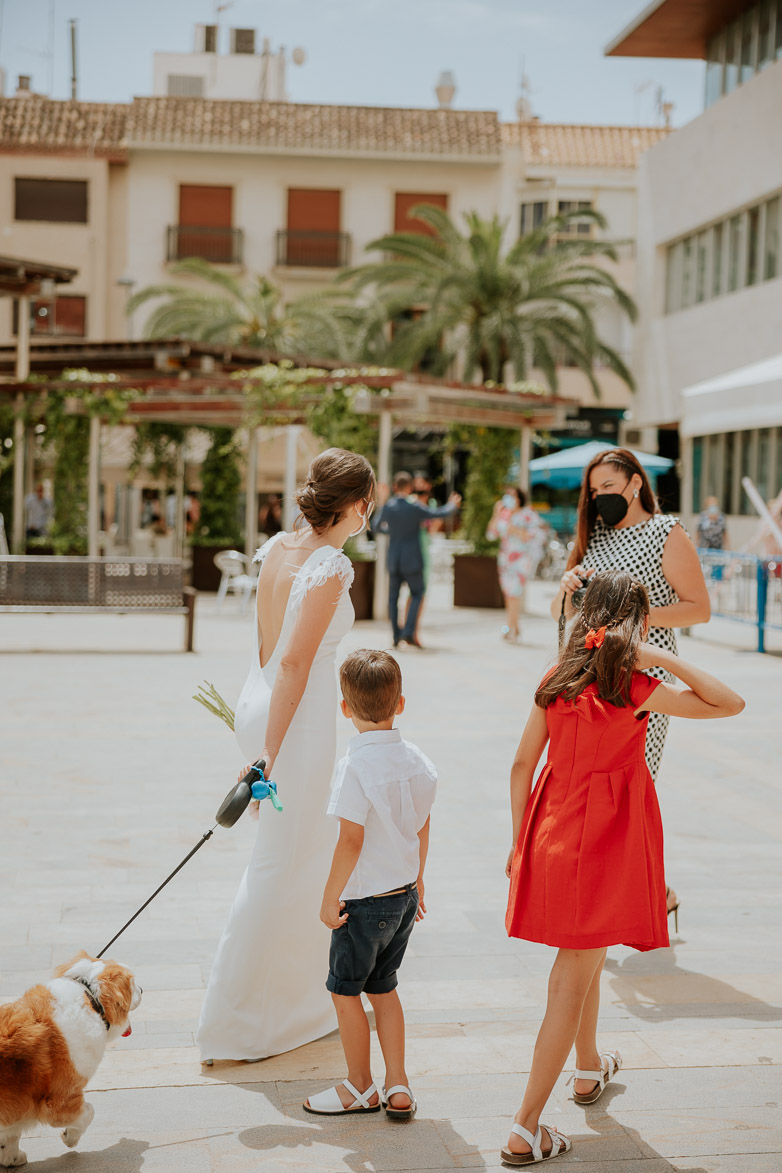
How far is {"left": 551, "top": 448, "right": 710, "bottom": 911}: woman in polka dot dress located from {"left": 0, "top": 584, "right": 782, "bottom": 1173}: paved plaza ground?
0.64 metres

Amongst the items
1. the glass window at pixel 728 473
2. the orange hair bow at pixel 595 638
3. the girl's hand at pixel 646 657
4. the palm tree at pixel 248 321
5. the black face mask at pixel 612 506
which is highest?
the palm tree at pixel 248 321

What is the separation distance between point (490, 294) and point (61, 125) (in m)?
13.6

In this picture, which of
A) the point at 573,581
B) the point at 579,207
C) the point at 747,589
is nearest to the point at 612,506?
the point at 573,581

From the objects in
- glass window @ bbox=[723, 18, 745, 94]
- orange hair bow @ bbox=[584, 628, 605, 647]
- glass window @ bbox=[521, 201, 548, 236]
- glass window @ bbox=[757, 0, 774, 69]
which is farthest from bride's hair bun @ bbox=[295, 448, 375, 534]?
glass window @ bbox=[521, 201, 548, 236]

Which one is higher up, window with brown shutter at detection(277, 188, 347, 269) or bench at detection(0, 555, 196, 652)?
window with brown shutter at detection(277, 188, 347, 269)

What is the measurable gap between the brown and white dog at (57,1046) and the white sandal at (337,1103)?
1.74ft

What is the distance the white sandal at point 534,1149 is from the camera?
298 centimetres

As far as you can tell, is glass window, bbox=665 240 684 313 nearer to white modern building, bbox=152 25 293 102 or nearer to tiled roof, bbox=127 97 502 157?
tiled roof, bbox=127 97 502 157

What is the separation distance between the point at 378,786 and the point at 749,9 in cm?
2519

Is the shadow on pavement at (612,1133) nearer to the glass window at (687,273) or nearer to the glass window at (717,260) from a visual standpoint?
the glass window at (717,260)

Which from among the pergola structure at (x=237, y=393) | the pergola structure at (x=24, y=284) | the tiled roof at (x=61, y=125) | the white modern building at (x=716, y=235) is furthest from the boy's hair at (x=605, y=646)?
the tiled roof at (x=61, y=125)

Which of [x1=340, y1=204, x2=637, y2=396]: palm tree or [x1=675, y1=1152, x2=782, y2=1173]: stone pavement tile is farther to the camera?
[x1=340, y1=204, x2=637, y2=396]: palm tree

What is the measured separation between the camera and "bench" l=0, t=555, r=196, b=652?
41.7ft

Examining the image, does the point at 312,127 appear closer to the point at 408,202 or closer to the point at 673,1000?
the point at 408,202
